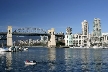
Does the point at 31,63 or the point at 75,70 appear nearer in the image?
the point at 75,70

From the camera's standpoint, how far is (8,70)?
51.9 m

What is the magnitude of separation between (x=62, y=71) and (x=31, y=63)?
15561 mm

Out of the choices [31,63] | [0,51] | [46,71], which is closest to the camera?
[46,71]

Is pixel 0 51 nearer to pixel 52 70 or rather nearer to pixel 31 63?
pixel 31 63

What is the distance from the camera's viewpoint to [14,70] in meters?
51.7

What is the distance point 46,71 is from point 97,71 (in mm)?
9815

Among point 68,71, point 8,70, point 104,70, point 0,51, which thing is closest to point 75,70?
point 68,71

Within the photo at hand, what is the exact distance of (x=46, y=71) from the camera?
5003 centimetres

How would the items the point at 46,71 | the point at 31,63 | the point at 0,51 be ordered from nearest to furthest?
1. the point at 46,71
2. the point at 31,63
3. the point at 0,51

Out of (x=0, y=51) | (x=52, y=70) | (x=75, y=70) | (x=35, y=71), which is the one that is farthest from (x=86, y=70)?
(x=0, y=51)

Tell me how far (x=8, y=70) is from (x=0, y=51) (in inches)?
3534

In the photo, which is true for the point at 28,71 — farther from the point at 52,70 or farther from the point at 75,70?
the point at 75,70

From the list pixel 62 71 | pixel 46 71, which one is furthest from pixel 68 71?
pixel 46 71

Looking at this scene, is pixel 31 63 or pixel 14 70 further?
pixel 31 63
